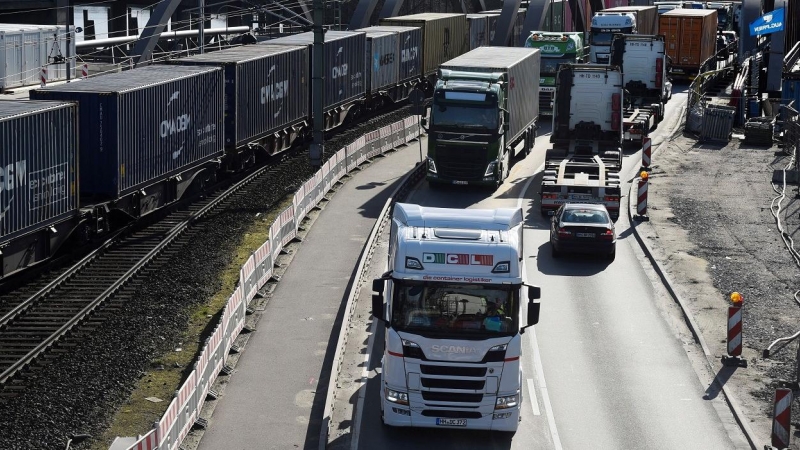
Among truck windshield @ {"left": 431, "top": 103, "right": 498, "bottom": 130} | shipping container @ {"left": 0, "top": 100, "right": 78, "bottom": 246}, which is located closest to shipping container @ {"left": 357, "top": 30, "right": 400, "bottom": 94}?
truck windshield @ {"left": 431, "top": 103, "right": 498, "bottom": 130}

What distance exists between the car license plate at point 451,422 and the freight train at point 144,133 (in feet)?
37.7

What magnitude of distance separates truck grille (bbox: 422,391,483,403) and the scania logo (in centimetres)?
74

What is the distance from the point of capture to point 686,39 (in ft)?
226

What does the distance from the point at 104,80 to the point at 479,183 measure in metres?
12.9

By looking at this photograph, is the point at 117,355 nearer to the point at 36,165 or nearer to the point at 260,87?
the point at 36,165

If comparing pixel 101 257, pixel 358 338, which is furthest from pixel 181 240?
pixel 358 338

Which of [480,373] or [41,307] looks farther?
[41,307]

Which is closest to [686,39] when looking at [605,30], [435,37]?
[605,30]

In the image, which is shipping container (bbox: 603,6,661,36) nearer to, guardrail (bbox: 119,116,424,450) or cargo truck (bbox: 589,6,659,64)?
cargo truck (bbox: 589,6,659,64)

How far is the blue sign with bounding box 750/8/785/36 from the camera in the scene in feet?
191

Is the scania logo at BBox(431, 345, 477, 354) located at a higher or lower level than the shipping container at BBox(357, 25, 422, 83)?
lower

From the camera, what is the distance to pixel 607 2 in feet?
332

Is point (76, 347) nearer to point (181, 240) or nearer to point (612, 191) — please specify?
point (181, 240)

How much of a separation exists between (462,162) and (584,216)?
26.3 feet
